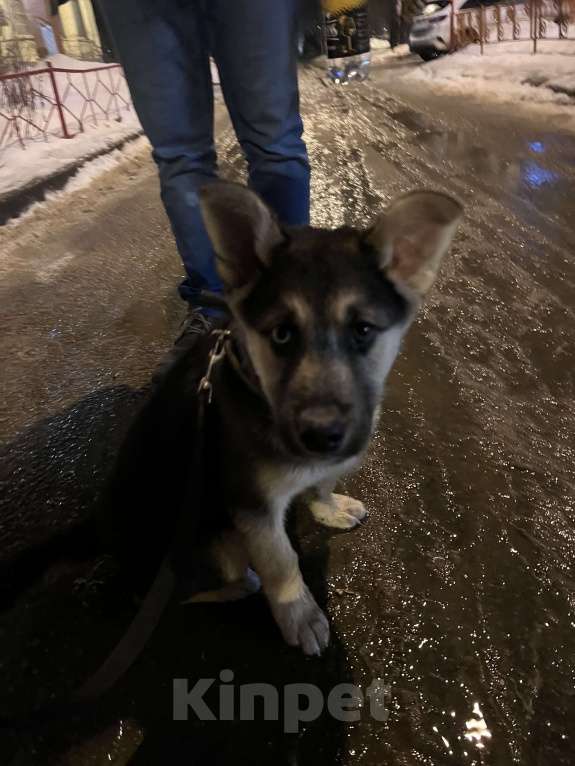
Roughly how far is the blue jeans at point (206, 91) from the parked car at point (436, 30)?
46.1ft

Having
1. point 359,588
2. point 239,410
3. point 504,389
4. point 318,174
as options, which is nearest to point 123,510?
point 239,410

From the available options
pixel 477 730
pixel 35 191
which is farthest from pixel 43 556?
pixel 35 191

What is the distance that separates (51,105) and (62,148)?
201cm

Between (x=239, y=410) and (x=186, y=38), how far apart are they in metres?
2.03

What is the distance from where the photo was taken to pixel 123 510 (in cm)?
168

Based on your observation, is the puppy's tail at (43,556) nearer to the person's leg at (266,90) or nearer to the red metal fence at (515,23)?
the person's leg at (266,90)

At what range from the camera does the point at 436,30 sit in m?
14.3

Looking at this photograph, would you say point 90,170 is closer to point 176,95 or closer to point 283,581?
point 176,95

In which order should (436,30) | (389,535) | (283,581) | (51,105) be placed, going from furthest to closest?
(436,30) < (51,105) < (389,535) < (283,581)

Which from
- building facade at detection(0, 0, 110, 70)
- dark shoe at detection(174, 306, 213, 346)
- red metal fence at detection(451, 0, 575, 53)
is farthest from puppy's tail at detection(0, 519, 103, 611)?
red metal fence at detection(451, 0, 575, 53)

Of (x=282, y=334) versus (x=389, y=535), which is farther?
(x=389, y=535)

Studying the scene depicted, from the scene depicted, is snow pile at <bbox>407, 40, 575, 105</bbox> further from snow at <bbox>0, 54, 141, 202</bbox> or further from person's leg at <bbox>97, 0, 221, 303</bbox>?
person's leg at <bbox>97, 0, 221, 303</bbox>

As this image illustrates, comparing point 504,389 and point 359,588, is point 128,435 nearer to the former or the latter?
point 359,588

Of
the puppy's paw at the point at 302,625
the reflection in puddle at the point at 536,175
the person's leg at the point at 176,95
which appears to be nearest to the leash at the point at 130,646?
the puppy's paw at the point at 302,625
